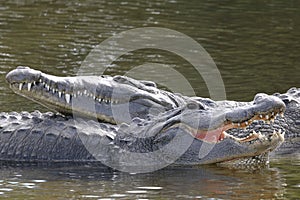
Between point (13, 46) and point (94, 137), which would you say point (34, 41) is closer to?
point (13, 46)

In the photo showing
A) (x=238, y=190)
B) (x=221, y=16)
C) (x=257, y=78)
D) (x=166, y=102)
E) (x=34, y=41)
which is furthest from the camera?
(x=221, y=16)

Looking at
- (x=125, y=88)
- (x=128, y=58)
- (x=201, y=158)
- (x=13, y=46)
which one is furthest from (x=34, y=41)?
(x=201, y=158)

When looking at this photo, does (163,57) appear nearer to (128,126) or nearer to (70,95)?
(70,95)

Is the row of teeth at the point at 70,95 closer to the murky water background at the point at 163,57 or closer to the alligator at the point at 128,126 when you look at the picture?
the alligator at the point at 128,126

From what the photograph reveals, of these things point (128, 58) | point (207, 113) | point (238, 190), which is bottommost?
point (238, 190)

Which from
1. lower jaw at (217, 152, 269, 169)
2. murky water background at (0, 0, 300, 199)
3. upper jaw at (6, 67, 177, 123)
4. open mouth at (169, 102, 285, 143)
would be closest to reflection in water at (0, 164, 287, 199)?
murky water background at (0, 0, 300, 199)

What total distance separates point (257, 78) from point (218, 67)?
851 mm

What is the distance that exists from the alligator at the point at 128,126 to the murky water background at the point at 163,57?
8.4 inches

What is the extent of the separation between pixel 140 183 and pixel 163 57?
6.87m

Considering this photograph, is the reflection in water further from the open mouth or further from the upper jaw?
the upper jaw

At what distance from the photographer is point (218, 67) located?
1398cm

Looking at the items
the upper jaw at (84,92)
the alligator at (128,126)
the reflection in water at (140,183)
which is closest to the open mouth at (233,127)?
the alligator at (128,126)

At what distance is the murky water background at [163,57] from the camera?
7.81 meters

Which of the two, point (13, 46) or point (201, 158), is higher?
point (13, 46)
